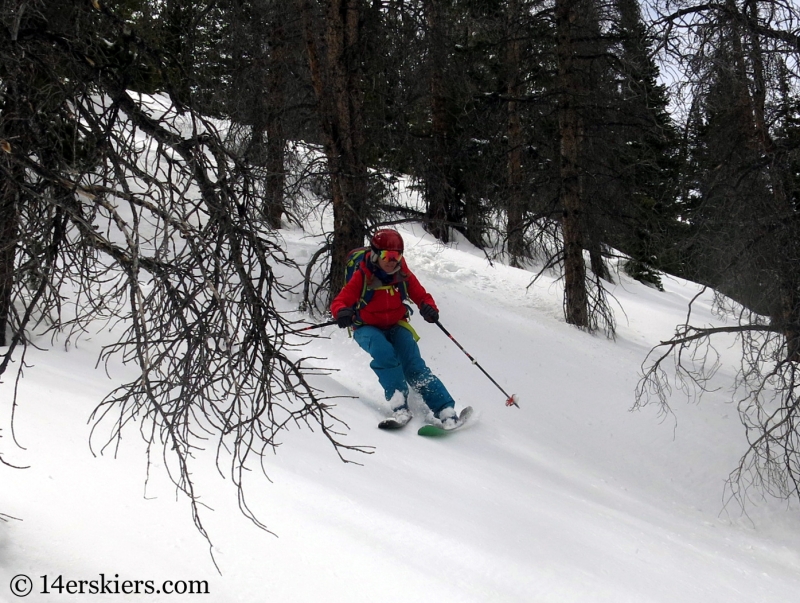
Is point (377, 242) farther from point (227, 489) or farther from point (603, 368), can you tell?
point (603, 368)

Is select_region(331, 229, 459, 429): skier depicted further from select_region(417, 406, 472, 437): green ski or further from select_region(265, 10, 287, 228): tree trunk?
select_region(265, 10, 287, 228): tree trunk

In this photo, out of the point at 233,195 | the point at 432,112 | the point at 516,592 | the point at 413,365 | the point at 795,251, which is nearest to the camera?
the point at 233,195

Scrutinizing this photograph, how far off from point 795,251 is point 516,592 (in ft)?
13.4

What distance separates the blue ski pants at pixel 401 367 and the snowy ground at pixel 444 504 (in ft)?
1.06

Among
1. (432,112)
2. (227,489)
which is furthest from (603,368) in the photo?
(432,112)

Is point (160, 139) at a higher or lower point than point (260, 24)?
lower

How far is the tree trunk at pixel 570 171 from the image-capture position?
31.7 ft

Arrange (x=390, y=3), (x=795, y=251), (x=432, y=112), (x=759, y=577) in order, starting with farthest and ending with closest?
(x=432, y=112)
(x=390, y=3)
(x=795, y=251)
(x=759, y=577)

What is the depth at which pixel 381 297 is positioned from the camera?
6234mm

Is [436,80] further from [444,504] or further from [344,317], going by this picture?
[444,504]

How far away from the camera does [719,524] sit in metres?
6.05

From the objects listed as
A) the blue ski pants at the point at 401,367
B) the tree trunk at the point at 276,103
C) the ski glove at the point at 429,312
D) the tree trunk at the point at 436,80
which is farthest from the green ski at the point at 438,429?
the tree trunk at the point at 276,103

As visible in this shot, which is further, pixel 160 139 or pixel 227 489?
pixel 227 489

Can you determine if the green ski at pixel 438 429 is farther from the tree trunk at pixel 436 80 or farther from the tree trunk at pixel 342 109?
the tree trunk at pixel 342 109
